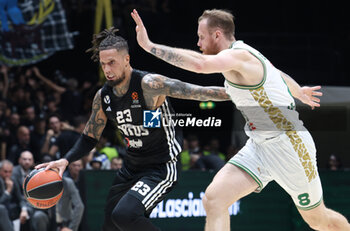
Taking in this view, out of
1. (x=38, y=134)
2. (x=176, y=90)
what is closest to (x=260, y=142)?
(x=176, y=90)

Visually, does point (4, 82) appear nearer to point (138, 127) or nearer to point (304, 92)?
point (138, 127)

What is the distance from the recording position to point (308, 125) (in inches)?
566

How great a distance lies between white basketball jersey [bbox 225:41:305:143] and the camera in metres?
5.47

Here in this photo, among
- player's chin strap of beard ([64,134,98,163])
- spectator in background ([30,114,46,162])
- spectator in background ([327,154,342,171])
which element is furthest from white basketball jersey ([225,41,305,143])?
spectator in background ([327,154,342,171])

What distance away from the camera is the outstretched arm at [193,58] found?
5020 millimetres

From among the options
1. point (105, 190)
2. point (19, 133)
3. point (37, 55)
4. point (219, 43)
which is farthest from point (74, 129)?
point (219, 43)

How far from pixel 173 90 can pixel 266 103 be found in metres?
1.03

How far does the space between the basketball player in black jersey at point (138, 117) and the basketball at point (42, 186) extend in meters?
0.08

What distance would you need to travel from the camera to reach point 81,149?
6.42 metres

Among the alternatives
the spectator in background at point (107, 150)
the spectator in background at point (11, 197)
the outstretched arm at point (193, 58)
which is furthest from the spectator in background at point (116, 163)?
the outstretched arm at point (193, 58)

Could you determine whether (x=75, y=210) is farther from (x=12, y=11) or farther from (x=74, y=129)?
(x=12, y=11)

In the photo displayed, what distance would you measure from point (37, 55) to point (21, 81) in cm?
69

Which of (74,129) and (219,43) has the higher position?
(219,43)

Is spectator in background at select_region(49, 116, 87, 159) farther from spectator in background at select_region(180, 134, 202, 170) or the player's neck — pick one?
the player's neck
